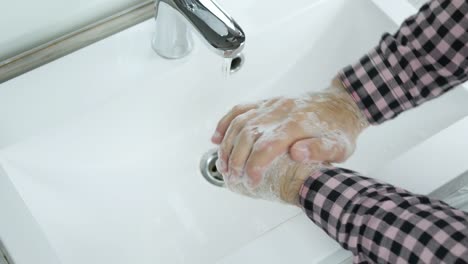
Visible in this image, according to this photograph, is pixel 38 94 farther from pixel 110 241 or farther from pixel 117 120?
pixel 110 241

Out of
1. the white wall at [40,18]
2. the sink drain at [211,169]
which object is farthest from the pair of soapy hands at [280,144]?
the white wall at [40,18]

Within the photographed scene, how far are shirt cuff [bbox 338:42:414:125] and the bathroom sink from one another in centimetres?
13

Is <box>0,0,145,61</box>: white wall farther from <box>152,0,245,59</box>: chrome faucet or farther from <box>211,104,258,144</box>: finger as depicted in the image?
<box>211,104,258,144</box>: finger

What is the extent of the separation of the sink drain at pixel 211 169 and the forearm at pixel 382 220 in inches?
7.3

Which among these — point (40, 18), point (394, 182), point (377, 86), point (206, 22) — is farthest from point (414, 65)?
point (40, 18)

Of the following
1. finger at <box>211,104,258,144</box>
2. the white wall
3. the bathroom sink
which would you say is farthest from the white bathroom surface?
the white wall

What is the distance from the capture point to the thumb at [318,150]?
67cm

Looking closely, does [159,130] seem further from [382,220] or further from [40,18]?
[382,220]

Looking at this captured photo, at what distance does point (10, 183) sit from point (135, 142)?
7.7 inches

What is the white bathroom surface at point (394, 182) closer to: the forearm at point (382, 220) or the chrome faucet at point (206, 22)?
the forearm at point (382, 220)

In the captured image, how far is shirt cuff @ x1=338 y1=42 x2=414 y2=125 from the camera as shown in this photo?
730 millimetres

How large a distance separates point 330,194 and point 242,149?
0.38 feet

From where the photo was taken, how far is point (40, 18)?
30.1 inches

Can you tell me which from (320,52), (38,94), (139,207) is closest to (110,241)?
(139,207)
